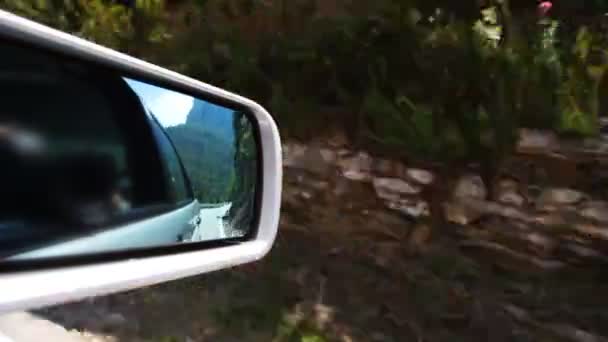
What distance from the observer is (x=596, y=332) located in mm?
2363

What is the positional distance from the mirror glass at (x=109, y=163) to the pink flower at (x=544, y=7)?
174 centimetres

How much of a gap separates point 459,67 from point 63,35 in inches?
85.3

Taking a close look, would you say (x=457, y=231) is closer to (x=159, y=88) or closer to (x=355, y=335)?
(x=355, y=335)

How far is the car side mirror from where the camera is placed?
93cm

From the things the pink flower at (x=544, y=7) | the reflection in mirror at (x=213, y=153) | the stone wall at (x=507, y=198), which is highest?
the pink flower at (x=544, y=7)

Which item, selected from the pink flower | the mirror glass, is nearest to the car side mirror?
the mirror glass

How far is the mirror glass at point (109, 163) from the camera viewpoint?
37.0 inches

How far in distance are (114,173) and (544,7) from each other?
226 centimetres

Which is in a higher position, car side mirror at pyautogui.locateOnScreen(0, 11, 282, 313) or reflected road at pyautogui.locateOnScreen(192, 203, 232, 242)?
car side mirror at pyautogui.locateOnScreen(0, 11, 282, 313)

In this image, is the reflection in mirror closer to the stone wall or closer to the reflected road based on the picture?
the reflected road

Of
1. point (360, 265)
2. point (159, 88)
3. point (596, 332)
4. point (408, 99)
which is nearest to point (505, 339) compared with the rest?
point (596, 332)

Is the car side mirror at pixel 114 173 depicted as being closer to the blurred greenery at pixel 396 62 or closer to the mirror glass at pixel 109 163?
the mirror glass at pixel 109 163

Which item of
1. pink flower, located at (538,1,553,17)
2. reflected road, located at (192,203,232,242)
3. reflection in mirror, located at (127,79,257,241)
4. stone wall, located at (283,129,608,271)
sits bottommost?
stone wall, located at (283,129,608,271)

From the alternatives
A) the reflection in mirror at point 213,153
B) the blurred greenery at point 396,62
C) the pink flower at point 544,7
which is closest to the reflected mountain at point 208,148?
the reflection in mirror at point 213,153
